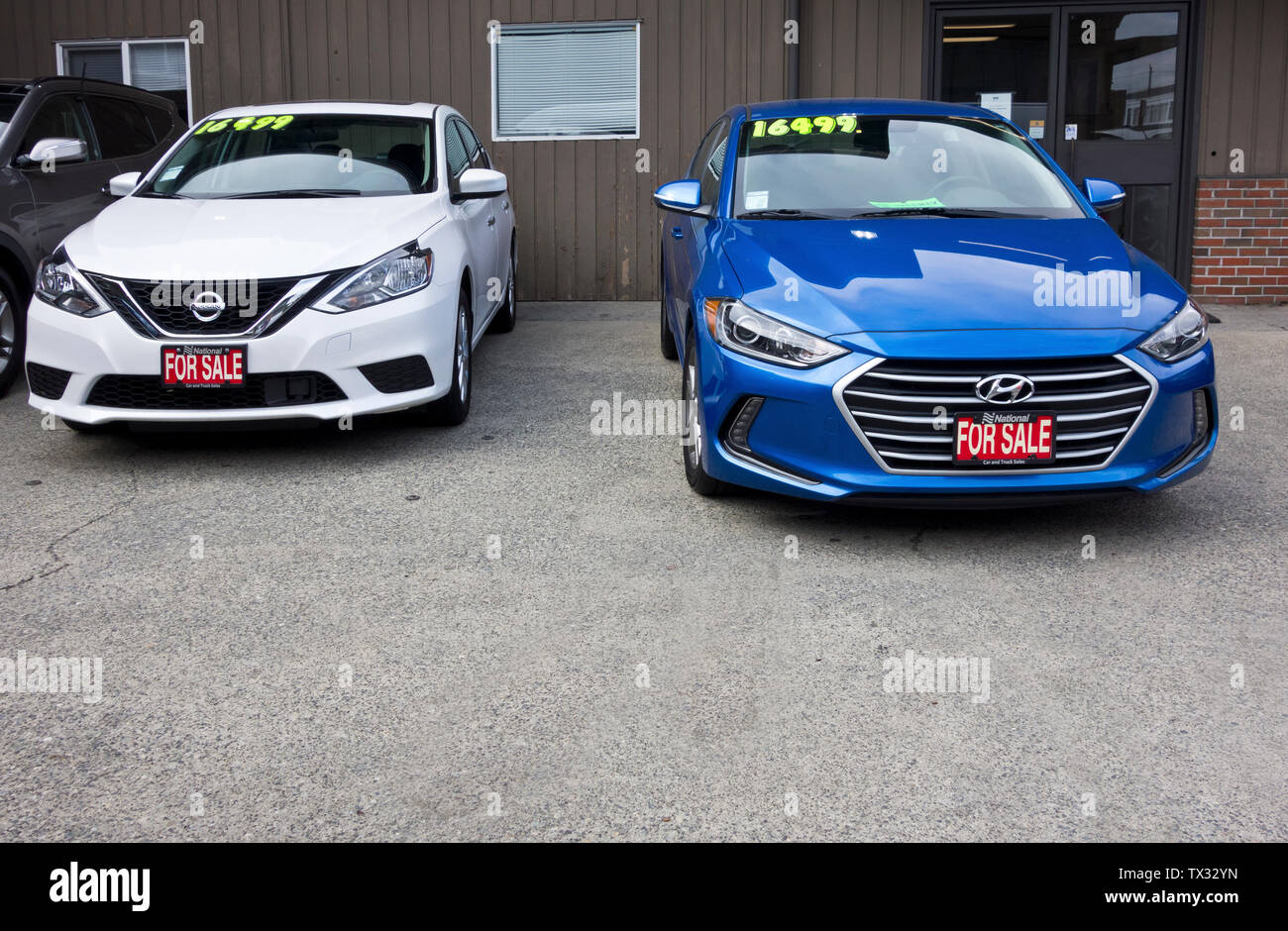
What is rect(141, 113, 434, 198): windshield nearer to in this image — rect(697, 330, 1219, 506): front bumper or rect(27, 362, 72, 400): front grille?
rect(27, 362, 72, 400): front grille

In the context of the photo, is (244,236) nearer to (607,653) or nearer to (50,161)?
(50,161)

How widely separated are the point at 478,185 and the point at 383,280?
117 cm

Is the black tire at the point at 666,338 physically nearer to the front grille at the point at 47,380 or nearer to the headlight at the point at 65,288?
the headlight at the point at 65,288

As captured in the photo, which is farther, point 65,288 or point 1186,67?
point 1186,67

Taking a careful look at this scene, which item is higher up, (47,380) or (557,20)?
(557,20)

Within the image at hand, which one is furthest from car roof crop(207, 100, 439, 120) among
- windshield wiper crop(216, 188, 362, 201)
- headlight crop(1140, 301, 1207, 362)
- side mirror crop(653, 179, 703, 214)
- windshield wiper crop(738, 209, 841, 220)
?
headlight crop(1140, 301, 1207, 362)

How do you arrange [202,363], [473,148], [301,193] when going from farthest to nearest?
[473,148] → [301,193] → [202,363]

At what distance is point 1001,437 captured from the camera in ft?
13.1

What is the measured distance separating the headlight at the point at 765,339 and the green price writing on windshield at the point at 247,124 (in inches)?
127

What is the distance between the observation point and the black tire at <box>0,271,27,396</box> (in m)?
6.64

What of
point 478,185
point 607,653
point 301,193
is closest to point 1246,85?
point 478,185

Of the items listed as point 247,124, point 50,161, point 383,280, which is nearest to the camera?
point 383,280

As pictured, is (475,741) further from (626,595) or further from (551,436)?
(551,436)

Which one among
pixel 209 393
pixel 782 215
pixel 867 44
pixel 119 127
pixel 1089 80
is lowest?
pixel 209 393
